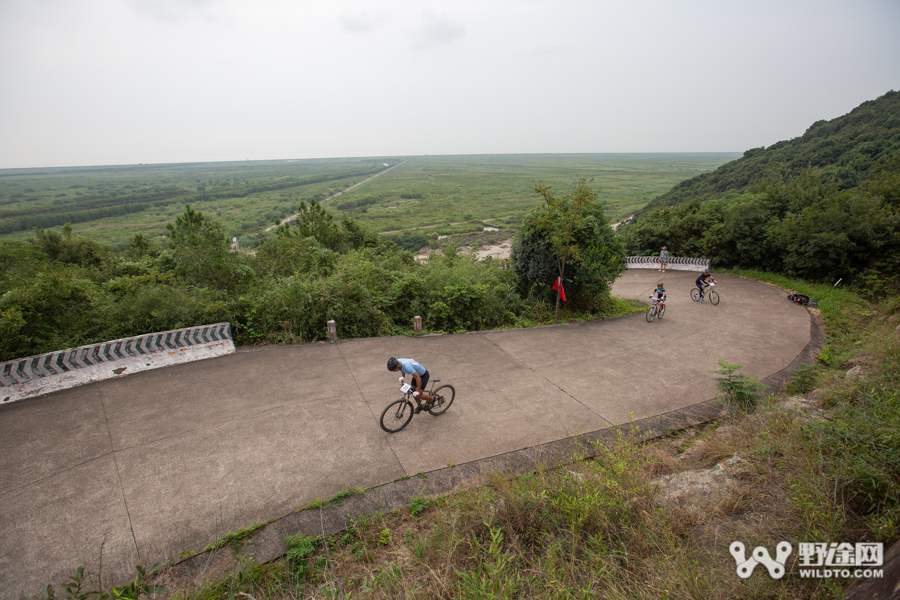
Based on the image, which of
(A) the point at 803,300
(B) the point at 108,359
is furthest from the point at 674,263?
(B) the point at 108,359

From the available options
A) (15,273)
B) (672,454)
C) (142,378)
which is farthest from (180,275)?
(672,454)

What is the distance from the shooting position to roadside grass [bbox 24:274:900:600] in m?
3.19

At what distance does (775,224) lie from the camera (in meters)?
18.3

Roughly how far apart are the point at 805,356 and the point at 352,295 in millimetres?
11878

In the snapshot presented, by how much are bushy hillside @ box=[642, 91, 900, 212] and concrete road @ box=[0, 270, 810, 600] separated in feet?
108

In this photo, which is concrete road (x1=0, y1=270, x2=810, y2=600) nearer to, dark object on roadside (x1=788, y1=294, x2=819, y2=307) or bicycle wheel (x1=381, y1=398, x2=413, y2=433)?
bicycle wheel (x1=381, y1=398, x2=413, y2=433)

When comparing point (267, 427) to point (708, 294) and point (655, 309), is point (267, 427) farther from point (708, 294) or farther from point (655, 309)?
point (708, 294)

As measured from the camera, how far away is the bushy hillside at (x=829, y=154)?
31.9 meters

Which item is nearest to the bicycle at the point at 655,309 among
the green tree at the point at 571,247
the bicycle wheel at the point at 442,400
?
the green tree at the point at 571,247

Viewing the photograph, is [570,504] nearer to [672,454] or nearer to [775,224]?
[672,454]

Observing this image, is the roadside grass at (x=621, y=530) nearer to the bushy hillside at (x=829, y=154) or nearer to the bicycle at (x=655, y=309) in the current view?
the bicycle at (x=655, y=309)

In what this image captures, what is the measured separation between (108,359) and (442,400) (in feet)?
22.1

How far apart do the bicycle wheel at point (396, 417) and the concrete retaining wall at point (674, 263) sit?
18.8m

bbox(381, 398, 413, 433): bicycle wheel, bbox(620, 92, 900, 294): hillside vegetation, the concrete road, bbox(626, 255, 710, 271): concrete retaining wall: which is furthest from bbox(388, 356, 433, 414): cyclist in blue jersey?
bbox(626, 255, 710, 271): concrete retaining wall
